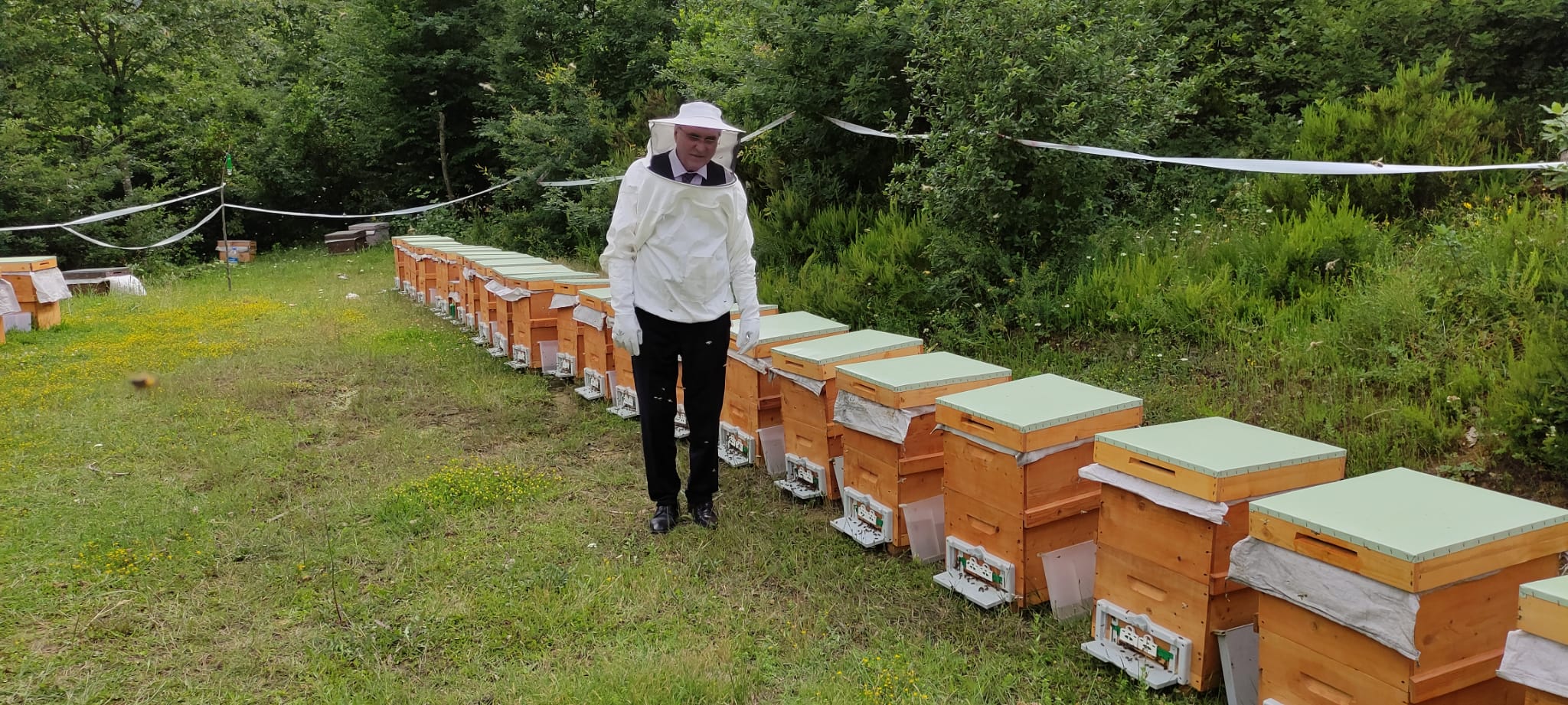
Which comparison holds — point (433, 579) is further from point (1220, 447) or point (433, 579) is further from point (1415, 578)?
point (1415, 578)

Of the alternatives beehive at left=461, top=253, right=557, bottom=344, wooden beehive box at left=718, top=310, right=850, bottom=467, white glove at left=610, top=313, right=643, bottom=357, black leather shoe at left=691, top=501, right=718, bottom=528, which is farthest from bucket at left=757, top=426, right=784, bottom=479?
beehive at left=461, top=253, right=557, bottom=344

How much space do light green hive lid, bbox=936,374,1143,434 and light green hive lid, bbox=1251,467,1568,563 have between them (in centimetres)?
80

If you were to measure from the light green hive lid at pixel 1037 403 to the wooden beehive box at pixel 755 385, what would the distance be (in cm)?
136

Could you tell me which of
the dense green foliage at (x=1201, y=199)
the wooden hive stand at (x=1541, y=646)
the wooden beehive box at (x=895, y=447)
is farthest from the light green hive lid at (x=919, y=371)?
the wooden hive stand at (x=1541, y=646)

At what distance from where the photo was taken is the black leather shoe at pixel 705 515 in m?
4.48

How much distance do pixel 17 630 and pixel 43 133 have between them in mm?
Result: 16671

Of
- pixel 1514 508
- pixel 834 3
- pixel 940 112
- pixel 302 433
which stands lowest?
pixel 302 433

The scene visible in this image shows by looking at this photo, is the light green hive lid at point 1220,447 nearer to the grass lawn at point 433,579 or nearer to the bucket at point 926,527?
the grass lawn at point 433,579

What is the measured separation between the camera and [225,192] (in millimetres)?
19859

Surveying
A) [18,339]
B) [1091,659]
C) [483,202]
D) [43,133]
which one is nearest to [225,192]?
[43,133]

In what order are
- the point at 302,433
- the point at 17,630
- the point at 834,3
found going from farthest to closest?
the point at 834,3
the point at 302,433
the point at 17,630

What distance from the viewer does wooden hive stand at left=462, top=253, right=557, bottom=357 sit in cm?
798

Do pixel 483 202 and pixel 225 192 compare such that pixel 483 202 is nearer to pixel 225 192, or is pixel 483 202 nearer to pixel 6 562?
pixel 225 192

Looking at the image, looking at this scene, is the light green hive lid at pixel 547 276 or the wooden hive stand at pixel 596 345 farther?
the light green hive lid at pixel 547 276
